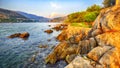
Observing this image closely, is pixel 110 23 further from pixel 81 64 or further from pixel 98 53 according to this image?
pixel 81 64

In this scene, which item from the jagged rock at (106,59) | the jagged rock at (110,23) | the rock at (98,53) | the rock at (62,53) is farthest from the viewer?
the rock at (62,53)

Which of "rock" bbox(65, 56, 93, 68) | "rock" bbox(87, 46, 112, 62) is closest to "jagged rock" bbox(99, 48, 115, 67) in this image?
"rock" bbox(87, 46, 112, 62)

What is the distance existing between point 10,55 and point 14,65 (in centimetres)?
784

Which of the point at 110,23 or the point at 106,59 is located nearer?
the point at 106,59

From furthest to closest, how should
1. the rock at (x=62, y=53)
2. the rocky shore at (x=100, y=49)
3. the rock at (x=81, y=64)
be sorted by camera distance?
the rock at (x=62, y=53), the rock at (x=81, y=64), the rocky shore at (x=100, y=49)

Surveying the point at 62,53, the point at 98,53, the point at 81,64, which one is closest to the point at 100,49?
the point at 98,53

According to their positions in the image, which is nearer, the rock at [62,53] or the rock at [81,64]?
the rock at [81,64]

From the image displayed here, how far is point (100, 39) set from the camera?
22969 millimetres

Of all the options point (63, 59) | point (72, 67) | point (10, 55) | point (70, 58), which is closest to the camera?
point (72, 67)

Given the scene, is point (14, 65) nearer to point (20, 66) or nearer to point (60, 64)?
point (20, 66)

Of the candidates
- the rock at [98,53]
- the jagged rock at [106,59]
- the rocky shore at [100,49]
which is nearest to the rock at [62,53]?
the rocky shore at [100,49]

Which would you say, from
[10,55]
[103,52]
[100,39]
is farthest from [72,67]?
[10,55]

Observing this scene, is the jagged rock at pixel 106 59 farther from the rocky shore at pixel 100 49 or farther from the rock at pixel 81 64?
the rock at pixel 81 64

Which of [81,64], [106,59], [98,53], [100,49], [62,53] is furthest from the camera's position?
[62,53]
